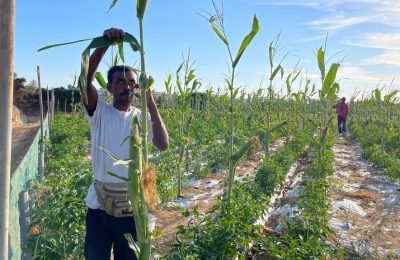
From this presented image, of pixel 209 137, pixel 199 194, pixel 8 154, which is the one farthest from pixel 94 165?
pixel 209 137

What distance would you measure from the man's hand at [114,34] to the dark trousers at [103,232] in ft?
4.27

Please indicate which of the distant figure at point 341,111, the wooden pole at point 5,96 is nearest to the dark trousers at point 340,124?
the distant figure at point 341,111

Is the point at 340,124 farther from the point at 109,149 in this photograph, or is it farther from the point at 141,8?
the point at 141,8

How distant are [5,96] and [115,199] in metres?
1.44

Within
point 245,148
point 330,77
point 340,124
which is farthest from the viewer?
point 340,124

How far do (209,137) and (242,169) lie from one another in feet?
8.89

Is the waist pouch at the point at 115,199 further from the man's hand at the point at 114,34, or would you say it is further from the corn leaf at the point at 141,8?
the corn leaf at the point at 141,8

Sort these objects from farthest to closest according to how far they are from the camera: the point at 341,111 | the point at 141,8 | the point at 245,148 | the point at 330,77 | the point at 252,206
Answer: the point at 341,111, the point at 330,77, the point at 252,206, the point at 245,148, the point at 141,8

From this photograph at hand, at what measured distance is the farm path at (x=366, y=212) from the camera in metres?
4.52

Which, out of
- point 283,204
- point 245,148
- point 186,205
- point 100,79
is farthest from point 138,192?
point 283,204

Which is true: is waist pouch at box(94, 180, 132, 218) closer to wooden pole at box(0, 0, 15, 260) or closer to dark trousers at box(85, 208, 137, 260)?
dark trousers at box(85, 208, 137, 260)

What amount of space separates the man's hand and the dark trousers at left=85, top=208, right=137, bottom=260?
1300mm

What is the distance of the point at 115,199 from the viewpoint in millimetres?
2564

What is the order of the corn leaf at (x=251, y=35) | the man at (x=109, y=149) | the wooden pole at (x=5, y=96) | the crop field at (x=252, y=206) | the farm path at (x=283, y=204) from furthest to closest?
the farm path at (x=283, y=204) → the corn leaf at (x=251, y=35) → the crop field at (x=252, y=206) → the man at (x=109, y=149) → the wooden pole at (x=5, y=96)
